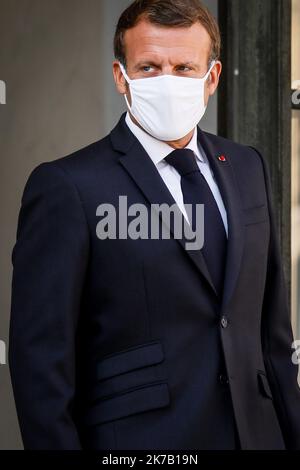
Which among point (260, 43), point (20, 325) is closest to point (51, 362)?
point (20, 325)

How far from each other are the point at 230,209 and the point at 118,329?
0.42 m

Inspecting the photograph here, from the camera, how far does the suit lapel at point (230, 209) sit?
7.35ft

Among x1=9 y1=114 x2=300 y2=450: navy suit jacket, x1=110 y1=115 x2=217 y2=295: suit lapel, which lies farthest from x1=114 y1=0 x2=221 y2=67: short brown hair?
x1=9 y1=114 x2=300 y2=450: navy suit jacket

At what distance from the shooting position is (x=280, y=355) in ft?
8.04

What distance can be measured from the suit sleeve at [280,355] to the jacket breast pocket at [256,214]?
0.24ft

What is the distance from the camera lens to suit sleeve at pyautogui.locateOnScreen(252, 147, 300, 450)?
243cm

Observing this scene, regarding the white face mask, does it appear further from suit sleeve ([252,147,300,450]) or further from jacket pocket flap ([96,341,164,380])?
jacket pocket flap ([96,341,164,380])

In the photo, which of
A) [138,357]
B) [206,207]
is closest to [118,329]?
[138,357]

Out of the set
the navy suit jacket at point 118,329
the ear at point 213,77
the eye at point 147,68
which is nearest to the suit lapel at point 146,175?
the navy suit jacket at point 118,329

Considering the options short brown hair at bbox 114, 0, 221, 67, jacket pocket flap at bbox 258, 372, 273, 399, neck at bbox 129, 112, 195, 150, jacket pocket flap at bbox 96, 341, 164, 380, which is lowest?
jacket pocket flap at bbox 258, 372, 273, 399

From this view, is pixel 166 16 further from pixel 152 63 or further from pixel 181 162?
pixel 181 162

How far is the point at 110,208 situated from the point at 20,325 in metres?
0.35

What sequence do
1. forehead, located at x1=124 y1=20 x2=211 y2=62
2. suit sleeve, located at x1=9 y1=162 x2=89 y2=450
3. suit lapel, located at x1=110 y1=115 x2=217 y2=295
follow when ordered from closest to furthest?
suit sleeve, located at x1=9 y1=162 x2=89 y2=450 → suit lapel, located at x1=110 y1=115 x2=217 y2=295 → forehead, located at x1=124 y1=20 x2=211 y2=62

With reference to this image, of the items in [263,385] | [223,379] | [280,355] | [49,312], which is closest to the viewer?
[49,312]
